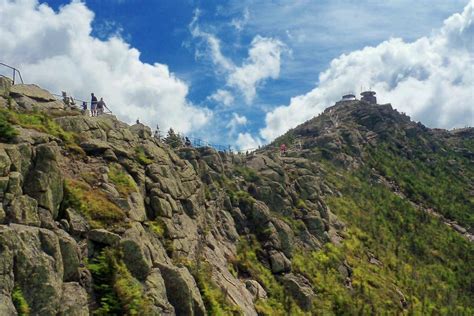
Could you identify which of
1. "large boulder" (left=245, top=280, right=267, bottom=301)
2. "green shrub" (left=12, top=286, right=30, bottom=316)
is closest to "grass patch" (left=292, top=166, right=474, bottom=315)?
"large boulder" (left=245, top=280, right=267, bottom=301)

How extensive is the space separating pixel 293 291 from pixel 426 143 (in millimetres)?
115072

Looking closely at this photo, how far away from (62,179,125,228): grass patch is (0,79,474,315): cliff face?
8cm

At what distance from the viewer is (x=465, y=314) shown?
55.5m

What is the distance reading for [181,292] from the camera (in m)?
23.5

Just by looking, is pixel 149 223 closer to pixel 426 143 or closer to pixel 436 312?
pixel 436 312

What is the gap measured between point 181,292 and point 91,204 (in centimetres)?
654

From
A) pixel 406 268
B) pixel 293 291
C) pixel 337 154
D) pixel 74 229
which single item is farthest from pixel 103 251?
pixel 337 154

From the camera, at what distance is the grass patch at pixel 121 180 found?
27.8 m

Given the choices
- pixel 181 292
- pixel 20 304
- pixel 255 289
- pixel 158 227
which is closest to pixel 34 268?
pixel 20 304

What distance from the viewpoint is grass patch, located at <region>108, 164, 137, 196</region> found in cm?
2780

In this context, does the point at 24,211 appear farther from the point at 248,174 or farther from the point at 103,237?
the point at 248,174

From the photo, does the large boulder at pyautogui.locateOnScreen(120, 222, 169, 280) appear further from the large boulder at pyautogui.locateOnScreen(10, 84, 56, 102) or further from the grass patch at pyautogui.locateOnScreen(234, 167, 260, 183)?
the grass patch at pyautogui.locateOnScreen(234, 167, 260, 183)

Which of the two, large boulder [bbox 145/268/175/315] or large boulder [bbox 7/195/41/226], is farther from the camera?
large boulder [bbox 145/268/175/315]

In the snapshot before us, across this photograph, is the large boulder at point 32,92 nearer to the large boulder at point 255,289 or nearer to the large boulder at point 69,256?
the large boulder at point 69,256
